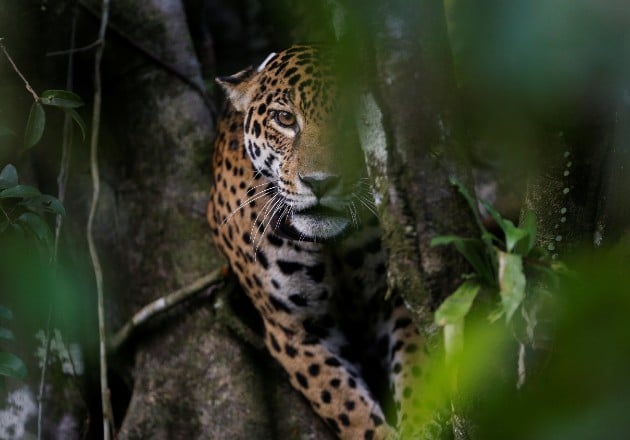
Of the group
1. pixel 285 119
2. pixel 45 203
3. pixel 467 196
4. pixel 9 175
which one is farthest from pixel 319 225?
pixel 467 196

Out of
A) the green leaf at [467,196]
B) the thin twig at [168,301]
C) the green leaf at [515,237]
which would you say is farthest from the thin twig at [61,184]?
the green leaf at [515,237]

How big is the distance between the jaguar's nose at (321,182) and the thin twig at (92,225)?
1413mm

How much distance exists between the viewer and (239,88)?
13.0 ft

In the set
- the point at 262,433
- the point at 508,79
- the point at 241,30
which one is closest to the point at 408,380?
the point at 262,433

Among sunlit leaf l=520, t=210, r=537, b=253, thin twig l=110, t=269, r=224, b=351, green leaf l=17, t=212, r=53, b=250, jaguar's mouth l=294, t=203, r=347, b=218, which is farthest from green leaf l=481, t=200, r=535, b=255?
thin twig l=110, t=269, r=224, b=351

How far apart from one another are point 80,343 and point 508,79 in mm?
3809

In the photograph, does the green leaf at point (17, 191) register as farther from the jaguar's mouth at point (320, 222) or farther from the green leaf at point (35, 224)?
the jaguar's mouth at point (320, 222)

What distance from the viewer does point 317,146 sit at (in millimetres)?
3342

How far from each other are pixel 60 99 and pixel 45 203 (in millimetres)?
444

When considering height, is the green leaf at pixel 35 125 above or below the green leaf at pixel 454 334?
above

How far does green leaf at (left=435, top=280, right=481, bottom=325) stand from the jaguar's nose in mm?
1415

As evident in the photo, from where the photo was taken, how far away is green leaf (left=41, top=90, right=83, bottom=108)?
10.1 feet

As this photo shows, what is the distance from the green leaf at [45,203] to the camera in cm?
322

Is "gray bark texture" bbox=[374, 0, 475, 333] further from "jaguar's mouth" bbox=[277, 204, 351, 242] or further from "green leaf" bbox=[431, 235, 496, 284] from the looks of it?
"jaguar's mouth" bbox=[277, 204, 351, 242]
